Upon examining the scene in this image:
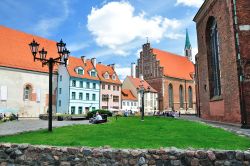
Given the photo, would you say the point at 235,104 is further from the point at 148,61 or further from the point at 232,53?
the point at 148,61

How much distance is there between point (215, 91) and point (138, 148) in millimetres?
17447

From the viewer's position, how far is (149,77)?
72.2 meters

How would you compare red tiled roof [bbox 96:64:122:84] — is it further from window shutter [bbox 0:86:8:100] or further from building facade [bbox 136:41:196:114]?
window shutter [bbox 0:86:8:100]

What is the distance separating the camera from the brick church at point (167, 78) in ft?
228

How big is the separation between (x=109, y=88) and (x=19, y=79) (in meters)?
22.6

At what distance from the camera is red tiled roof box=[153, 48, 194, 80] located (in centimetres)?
7288

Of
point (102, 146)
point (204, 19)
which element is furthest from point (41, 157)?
point (204, 19)

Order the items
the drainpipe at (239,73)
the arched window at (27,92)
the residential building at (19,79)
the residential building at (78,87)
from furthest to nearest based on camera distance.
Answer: the residential building at (78,87), the arched window at (27,92), the residential building at (19,79), the drainpipe at (239,73)

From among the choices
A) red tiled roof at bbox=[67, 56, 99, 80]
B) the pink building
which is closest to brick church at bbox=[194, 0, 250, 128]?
red tiled roof at bbox=[67, 56, 99, 80]

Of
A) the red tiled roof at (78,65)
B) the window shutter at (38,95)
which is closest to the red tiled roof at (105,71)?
the red tiled roof at (78,65)

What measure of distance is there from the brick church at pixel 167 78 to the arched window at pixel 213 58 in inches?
1728

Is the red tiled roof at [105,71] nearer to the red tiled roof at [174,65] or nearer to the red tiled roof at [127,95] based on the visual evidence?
the red tiled roof at [127,95]

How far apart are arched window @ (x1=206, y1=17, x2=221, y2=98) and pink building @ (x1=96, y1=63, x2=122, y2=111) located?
116ft

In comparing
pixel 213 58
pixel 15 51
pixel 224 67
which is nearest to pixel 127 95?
pixel 15 51
